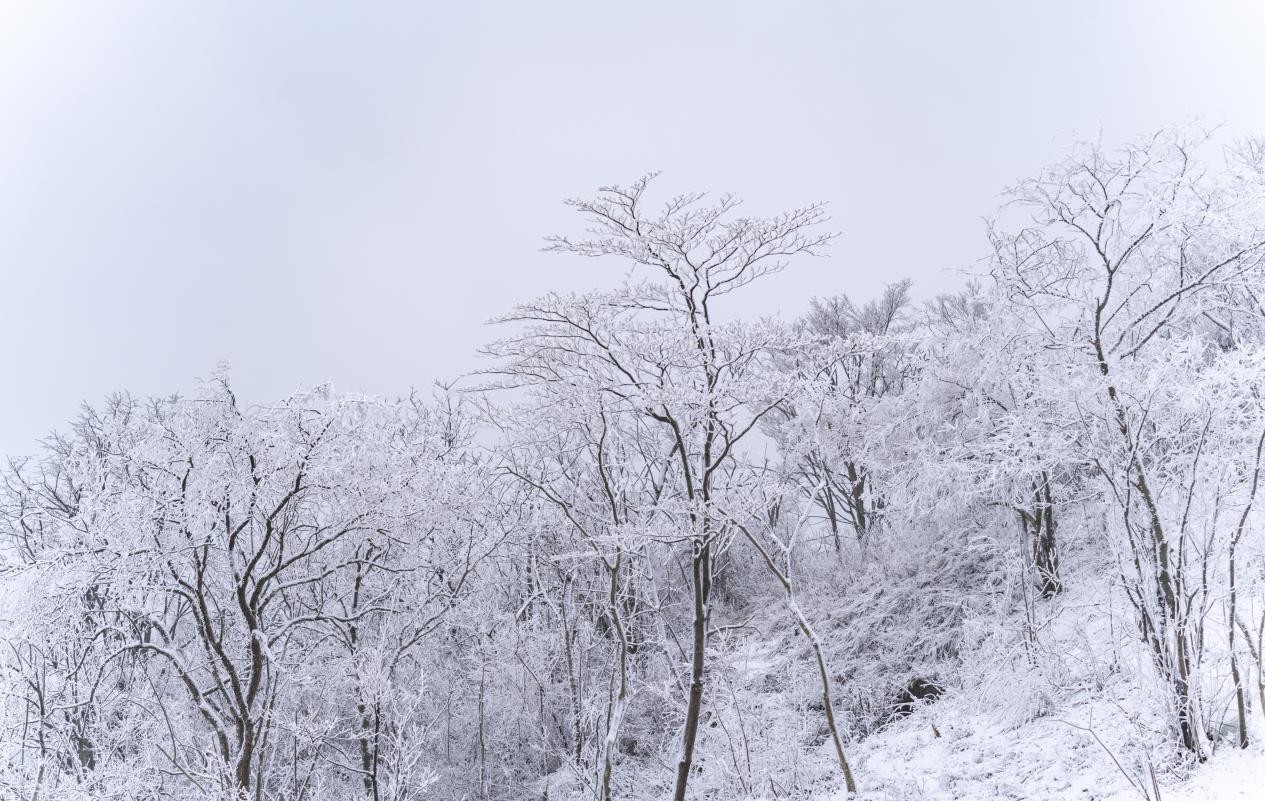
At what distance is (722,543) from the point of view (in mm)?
9555

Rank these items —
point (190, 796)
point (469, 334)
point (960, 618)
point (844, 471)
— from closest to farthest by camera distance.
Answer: point (190, 796) < point (960, 618) < point (844, 471) < point (469, 334)

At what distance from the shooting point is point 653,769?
1222cm

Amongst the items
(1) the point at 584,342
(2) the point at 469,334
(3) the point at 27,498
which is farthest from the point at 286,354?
(1) the point at 584,342

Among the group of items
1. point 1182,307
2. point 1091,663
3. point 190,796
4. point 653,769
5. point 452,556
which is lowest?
point 653,769

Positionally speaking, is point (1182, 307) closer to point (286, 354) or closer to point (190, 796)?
point (190, 796)

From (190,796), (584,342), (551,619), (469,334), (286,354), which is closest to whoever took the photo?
(584,342)

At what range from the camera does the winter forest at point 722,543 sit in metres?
5.82

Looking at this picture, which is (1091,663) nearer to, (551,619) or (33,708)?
(551,619)

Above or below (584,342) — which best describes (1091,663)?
below

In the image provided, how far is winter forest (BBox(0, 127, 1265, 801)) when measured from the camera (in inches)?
229

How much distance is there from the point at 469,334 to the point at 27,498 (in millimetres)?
163942

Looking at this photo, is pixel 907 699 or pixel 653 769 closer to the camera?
pixel 907 699

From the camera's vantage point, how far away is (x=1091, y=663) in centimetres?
776

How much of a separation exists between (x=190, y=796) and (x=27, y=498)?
27.6 ft
